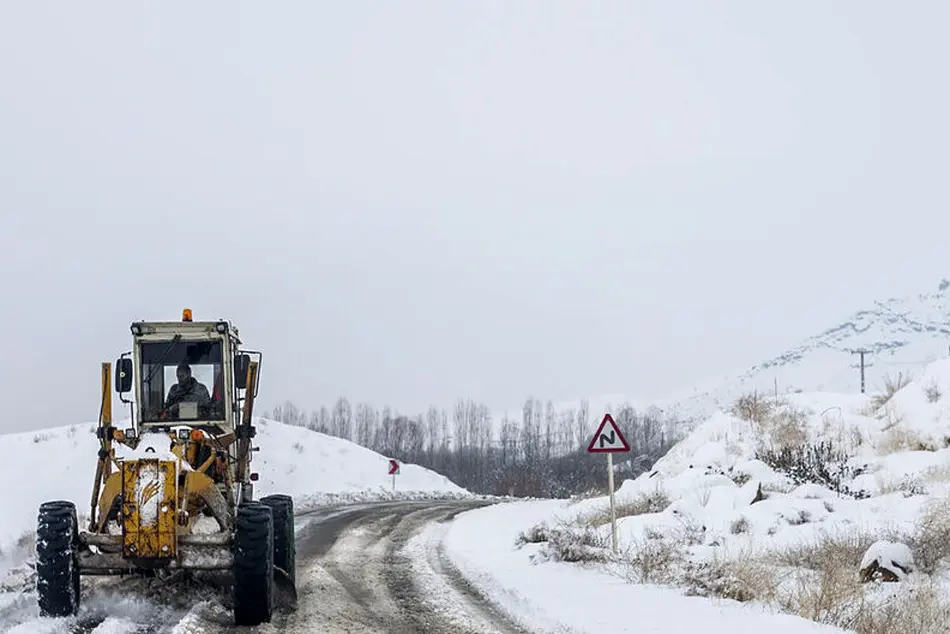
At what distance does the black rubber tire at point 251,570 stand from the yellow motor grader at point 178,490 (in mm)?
10

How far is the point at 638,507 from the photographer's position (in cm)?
1955

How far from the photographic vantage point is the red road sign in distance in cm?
1429

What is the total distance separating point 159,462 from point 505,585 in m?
4.92

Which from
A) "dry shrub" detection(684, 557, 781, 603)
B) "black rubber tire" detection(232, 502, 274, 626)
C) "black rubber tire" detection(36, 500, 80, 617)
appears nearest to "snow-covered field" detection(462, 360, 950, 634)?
"dry shrub" detection(684, 557, 781, 603)

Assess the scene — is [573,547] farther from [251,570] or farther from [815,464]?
[815,464]

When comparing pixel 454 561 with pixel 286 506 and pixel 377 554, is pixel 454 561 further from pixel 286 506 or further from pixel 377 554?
pixel 286 506

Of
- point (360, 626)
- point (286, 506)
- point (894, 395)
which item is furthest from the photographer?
point (894, 395)

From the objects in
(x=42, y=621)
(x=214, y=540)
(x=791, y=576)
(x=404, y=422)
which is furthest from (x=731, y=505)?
(x=404, y=422)

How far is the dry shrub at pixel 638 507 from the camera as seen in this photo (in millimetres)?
18816

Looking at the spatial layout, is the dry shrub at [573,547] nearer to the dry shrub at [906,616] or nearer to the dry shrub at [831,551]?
the dry shrub at [831,551]

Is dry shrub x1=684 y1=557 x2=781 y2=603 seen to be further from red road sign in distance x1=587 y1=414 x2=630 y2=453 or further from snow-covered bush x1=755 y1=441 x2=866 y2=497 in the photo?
snow-covered bush x1=755 y1=441 x2=866 y2=497

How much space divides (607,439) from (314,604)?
5847mm

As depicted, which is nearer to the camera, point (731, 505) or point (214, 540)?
point (214, 540)

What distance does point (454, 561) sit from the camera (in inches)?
580
